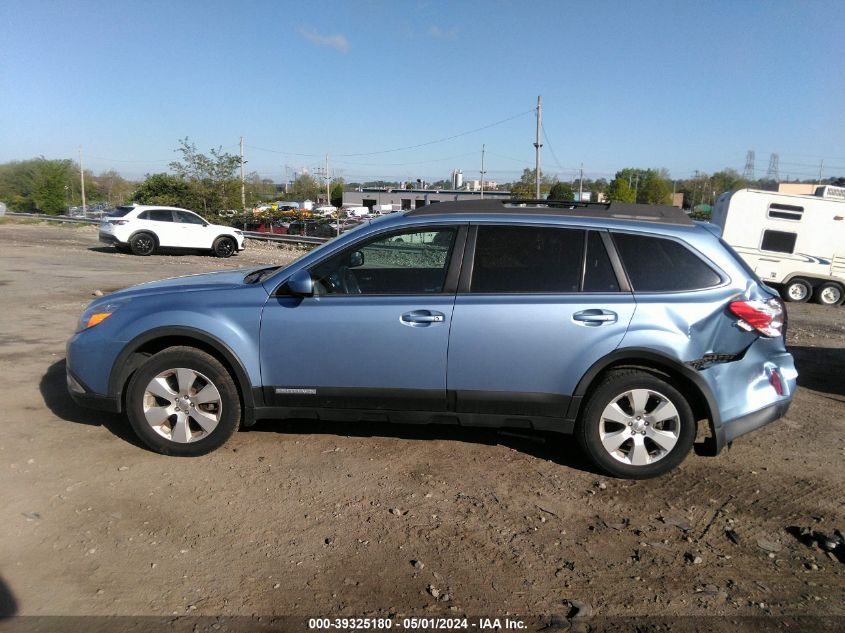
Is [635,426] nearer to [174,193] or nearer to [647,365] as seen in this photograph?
[647,365]

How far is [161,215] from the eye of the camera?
20219mm

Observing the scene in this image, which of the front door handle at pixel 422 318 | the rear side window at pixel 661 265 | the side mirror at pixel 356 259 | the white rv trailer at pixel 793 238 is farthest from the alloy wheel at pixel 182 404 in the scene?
the white rv trailer at pixel 793 238

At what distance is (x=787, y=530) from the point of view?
374 cm

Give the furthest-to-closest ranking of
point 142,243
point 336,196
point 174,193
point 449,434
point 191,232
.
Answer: point 336,196, point 174,193, point 191,232, point 142,243, point 449,434

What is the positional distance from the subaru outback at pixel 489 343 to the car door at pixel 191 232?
16922mm

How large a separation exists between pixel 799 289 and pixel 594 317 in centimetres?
1491

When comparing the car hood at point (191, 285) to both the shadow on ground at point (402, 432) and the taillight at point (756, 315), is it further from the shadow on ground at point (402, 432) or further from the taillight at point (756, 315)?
the taillight at point (756, 315)

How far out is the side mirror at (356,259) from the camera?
4.55 m

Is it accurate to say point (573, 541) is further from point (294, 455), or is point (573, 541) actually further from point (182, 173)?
point (182, 173)

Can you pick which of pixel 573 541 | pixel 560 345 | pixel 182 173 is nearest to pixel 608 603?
pixel 573 541

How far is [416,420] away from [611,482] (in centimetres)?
138

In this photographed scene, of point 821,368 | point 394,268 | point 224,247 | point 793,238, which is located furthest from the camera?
point 224,247

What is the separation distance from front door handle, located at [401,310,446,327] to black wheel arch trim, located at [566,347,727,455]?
40.2 inches

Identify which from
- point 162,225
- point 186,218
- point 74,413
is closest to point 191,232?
point 186,218
